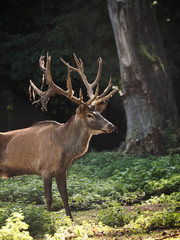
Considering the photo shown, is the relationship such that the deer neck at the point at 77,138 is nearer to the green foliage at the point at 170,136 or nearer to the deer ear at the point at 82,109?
the deer ear at the point at 82,109

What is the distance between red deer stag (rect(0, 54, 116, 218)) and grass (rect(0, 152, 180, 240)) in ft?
1.91

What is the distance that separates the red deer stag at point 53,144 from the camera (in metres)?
6.82

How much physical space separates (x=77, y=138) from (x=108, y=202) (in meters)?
1.36

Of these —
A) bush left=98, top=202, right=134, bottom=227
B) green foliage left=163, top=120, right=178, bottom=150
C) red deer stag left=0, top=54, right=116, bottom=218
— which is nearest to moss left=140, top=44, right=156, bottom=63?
green foliage left=163, top=120, right=178, bottom=150

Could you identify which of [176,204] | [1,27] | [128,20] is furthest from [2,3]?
[176,204]

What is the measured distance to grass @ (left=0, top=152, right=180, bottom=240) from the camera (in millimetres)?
5215

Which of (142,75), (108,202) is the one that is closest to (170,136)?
(142,75)

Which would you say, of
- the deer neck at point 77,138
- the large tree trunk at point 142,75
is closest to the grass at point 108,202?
the deer neck at point 77,138

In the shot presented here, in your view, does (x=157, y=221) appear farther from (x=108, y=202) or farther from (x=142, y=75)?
(x=142, y=75)

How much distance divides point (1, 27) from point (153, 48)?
737 cm

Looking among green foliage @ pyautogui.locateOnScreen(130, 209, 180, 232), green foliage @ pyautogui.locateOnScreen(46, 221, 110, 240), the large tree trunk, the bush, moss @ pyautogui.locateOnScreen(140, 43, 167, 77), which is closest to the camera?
green foliage @ pyautogui.locateOnScreen(46, 221, 110, 240)

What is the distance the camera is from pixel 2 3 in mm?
17781

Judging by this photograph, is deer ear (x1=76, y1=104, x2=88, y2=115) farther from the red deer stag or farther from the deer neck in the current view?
the deer neck

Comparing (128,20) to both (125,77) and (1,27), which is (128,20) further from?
(1,27)
